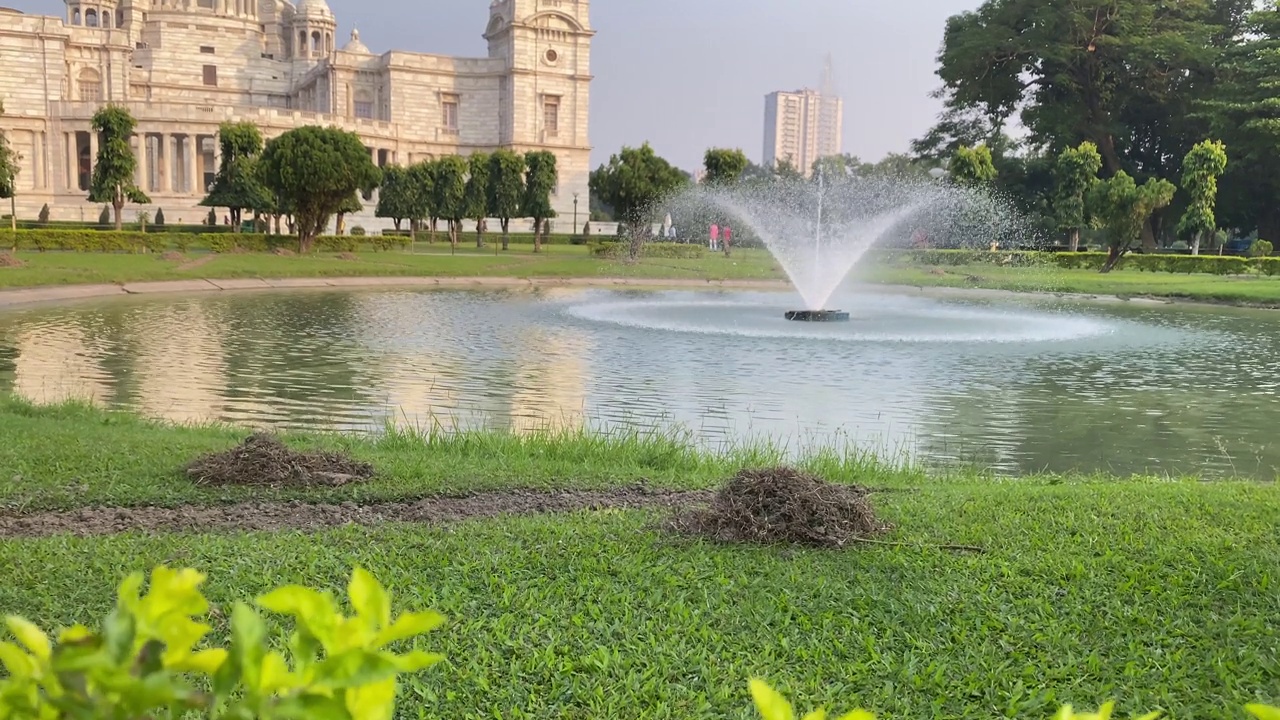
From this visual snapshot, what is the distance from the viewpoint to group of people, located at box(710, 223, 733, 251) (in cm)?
4819

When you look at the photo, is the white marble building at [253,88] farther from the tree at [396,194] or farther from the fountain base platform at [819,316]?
the fountain base platform at [819,316]

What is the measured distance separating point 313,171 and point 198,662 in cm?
3862

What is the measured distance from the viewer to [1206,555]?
517 centimetres

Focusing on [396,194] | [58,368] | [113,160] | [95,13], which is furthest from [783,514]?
[95,13]

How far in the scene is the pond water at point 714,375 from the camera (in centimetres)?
1083

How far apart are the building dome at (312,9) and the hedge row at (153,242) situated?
164ft

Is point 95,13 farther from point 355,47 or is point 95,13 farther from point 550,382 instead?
point 550,382

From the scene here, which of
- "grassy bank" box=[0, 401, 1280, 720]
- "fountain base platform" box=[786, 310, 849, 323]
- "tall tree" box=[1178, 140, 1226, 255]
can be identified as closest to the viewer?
"grassy bank" box=[0, 401, 1280, 720]

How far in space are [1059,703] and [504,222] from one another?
151 feet

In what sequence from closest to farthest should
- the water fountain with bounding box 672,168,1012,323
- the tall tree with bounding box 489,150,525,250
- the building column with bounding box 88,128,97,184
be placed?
the water fountain with bounding box 672,168,1012,323
the tall tree with bounding box 489,150,525,250
the building column with bounding box 88,128,97,184

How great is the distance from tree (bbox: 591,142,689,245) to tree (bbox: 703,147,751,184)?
67.0 inches

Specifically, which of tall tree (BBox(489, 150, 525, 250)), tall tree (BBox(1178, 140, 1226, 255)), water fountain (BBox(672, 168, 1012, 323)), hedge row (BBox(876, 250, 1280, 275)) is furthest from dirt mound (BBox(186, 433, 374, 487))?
tall tree (BBox(1178, 140, 1226, 255))

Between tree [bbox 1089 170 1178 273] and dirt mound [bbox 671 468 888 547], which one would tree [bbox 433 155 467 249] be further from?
dirt mound [bbox 671 468 888 547]

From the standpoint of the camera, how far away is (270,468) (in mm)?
7012
